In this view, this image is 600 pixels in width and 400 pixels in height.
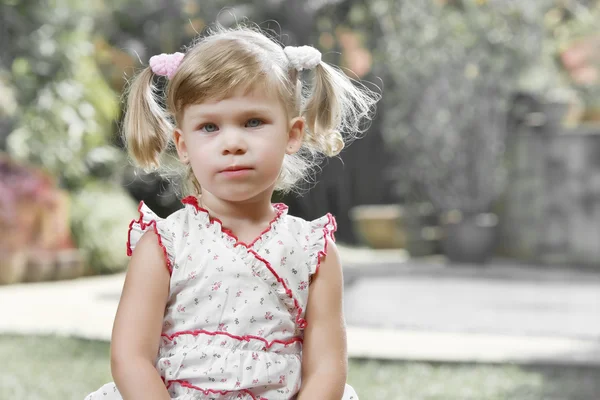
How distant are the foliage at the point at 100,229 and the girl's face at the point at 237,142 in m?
6.65

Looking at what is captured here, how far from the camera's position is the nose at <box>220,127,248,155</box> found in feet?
5.62

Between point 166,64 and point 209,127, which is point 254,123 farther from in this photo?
point 166,64

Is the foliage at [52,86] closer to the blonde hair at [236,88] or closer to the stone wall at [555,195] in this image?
the stone wall at [555,195]

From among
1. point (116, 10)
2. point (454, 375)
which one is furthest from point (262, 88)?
point (116, 10)

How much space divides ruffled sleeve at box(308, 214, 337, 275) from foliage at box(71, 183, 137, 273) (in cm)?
656

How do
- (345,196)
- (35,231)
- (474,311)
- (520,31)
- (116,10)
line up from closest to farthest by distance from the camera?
(474,311), (35,231), (520,31), (116,10), (345,196)

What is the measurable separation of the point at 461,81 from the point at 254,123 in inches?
324

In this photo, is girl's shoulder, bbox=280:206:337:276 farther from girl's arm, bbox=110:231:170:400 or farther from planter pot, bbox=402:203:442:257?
planter pot, bbox=402:203:442:257

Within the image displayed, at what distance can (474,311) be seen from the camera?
20.9 feet

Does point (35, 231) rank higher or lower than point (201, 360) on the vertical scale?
lower

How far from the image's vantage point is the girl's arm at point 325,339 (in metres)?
1.77

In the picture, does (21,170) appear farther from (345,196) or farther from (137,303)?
(137,303)

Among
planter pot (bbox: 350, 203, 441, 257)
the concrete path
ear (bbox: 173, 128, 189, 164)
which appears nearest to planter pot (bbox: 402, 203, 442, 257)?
planter pot (bbox: 350, 203, 441, 257)

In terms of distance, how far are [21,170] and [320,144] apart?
6.51 meters
